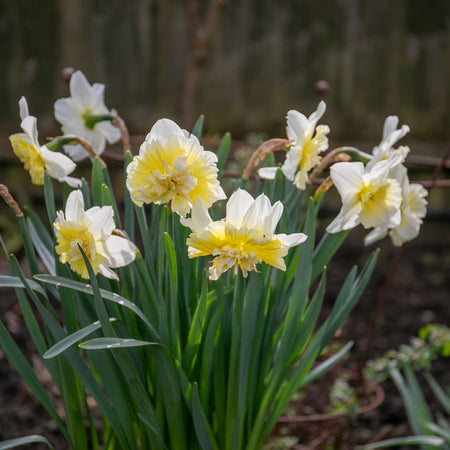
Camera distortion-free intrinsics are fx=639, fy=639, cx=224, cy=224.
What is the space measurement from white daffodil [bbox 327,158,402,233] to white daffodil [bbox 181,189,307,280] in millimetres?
134

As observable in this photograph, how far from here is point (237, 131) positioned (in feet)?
12.3

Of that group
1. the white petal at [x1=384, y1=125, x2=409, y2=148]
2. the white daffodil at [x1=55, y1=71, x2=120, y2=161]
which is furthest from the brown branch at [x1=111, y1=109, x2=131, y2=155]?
the white petal at [x1=384, y1=125, x2=409, y2=148]

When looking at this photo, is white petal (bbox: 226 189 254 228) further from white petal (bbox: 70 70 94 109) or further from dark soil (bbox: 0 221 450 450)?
dark soil (bbox: 0 221 450 450)

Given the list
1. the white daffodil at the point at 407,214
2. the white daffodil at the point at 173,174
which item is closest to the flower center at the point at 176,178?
the white daffodil at the point at 173,174

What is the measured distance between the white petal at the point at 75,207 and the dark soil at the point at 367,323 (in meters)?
0.89

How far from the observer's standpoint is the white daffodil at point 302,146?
3.29 feet

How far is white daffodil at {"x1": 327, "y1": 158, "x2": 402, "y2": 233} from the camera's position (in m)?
0.91

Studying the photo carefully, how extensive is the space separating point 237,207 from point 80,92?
488 mm

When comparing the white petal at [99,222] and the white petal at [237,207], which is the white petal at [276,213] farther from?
the white petal at [99,222]

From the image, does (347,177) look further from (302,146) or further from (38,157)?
(38,157)

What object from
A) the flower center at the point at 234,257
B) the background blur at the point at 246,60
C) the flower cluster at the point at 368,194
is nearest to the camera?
the flower center at the point at 234,257

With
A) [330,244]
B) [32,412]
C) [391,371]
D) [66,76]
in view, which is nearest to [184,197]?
[330,244]

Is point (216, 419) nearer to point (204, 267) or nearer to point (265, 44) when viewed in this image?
point (204, 267)

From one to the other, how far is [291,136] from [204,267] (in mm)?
259
